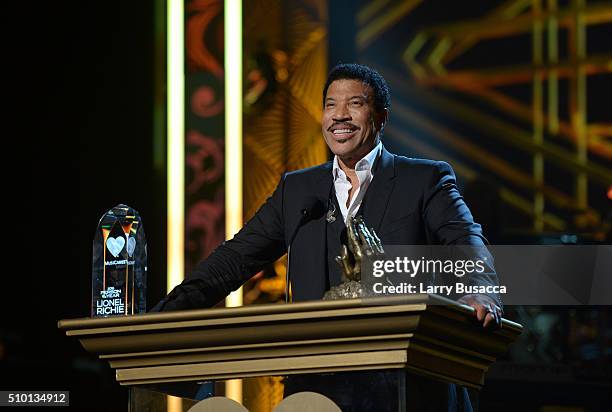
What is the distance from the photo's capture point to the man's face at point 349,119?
2508mm

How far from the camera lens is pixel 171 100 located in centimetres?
447

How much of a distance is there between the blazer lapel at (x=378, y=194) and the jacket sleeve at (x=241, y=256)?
238 mm

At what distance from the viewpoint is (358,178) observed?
252 cm

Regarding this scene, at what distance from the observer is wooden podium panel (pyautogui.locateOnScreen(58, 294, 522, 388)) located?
179cm

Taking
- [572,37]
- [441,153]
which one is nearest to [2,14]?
[441,153]

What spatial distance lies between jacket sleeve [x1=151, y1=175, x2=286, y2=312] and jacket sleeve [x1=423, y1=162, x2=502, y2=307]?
0.36m

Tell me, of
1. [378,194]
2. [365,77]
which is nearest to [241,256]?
[378,194]

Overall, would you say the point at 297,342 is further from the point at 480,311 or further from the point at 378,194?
the point at 378,194

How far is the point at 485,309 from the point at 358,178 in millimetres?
655

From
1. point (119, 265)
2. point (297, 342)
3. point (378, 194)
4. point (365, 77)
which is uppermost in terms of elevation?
point (365, 77)

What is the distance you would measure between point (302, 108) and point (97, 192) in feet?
3.58

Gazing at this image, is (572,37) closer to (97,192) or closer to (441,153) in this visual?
(441,153)

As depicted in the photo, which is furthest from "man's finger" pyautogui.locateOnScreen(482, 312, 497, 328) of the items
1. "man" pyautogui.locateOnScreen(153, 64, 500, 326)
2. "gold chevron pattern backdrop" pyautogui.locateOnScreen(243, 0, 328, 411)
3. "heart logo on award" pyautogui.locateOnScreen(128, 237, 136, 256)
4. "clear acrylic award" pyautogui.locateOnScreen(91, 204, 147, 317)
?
"gold chevron pattern backdrop" pyautogui.locateOnScreen(243, 0, 328, 411)

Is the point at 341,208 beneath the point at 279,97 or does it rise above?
beneath
